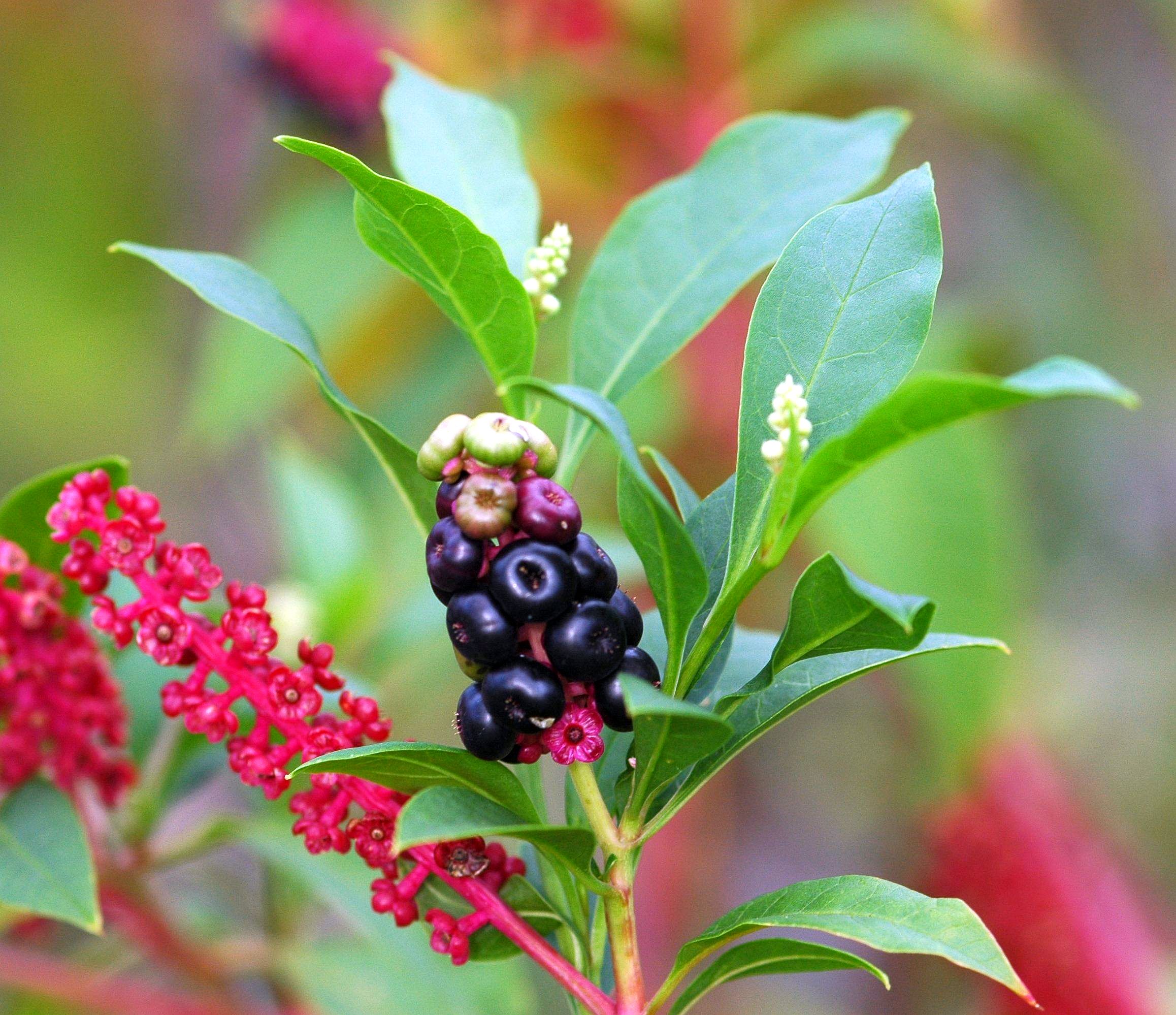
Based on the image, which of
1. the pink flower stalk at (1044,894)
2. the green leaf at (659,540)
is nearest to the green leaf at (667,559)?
the green leaf at (659,540)

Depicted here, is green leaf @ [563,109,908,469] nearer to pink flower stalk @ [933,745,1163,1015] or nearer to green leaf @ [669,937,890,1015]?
green leaf @ [669,937,890,1015]

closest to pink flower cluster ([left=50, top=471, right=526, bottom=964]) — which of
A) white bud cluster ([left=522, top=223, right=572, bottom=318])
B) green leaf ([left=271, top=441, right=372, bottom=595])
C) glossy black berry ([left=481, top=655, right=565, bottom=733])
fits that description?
glossy black berry ([left=481, top=655, right=565, bottom=733])

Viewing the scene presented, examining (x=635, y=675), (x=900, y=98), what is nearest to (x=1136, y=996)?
(x=635, y=675)

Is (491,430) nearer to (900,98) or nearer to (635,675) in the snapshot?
(635,675)

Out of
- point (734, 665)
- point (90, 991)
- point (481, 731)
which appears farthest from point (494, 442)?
point (90, 991)

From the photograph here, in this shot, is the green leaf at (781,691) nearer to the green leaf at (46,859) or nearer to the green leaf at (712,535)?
the green leaf at (712,535)

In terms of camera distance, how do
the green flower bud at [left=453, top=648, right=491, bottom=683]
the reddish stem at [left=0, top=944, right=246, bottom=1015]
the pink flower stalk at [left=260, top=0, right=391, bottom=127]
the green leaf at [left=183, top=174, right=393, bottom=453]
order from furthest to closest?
the pink flower stalk at [left=260, top=0, right=391, bottom=127] → the green leaf at [left=183, top=174, right=393, bottom=453] → the reddish stem at [left=0, top=944, right=246, bottom=1015] → the green flower bud at [left=453, top=648, right=491, bottom=683]
